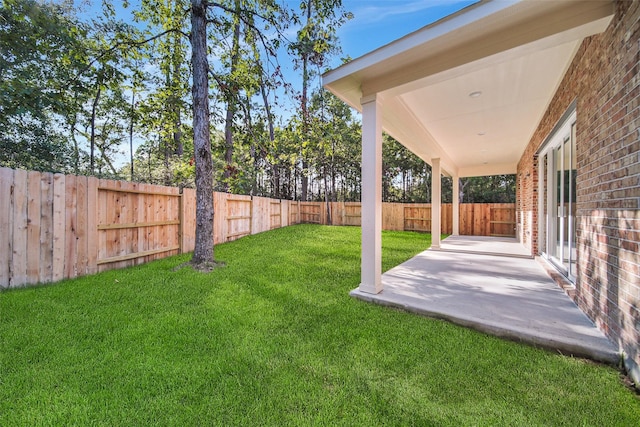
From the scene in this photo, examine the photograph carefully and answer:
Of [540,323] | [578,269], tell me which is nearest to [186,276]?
[540,323]

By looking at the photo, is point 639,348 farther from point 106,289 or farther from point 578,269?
point 106,289

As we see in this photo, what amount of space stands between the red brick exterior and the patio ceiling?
291 millimetres

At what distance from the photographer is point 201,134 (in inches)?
186

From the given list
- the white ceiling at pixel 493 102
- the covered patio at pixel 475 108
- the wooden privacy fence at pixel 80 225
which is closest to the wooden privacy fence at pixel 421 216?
the white ceiling at pixel 493 102

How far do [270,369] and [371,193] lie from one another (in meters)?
2.20

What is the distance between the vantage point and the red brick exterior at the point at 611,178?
5.82ft

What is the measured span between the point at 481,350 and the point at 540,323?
2.71 ft

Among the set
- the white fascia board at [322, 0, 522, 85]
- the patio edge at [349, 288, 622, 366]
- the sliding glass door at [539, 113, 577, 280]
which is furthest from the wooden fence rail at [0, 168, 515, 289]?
the sliding glass door at [539, 113, 577, 280]

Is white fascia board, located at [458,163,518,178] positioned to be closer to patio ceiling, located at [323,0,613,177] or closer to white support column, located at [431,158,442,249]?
white support column, located at [431,158,442,249]

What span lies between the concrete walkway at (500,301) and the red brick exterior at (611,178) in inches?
7.4

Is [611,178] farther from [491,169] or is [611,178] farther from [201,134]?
[491,169]

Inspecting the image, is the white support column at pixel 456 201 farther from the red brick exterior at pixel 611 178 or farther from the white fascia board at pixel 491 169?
the red brick exterior at pixel 611 178

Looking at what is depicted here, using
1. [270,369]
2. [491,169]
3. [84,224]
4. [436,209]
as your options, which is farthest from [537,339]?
[491,169]

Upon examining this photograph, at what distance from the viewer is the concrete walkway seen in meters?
2.15
